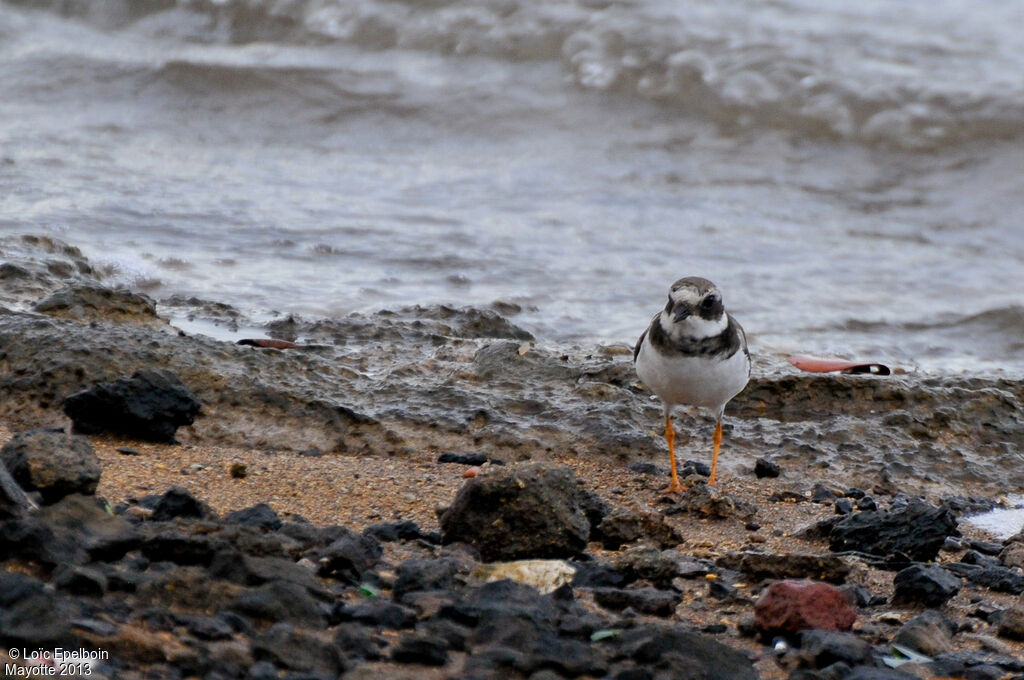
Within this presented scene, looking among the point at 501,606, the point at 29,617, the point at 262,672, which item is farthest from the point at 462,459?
the point at 29,617

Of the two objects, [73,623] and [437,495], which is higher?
[73,623]

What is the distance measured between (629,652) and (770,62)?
9.29 meters

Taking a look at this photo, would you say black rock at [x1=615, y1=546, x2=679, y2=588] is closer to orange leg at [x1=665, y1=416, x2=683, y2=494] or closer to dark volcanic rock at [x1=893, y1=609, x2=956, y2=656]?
dark volcanic rock at [x1=893, y1=609, x2=956, y2=656]

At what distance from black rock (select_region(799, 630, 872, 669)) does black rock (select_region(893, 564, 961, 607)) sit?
0.50 m

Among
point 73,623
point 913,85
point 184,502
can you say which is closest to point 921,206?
point 913,85

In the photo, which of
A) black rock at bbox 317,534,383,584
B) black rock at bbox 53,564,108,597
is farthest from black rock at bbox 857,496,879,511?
black rock at bbox 53,564,108,597

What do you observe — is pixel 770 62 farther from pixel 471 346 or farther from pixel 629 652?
pixel 629 652

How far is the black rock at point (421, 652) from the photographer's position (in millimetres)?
2586

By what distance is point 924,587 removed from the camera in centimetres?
335

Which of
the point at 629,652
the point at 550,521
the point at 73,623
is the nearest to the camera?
the point at 73,623

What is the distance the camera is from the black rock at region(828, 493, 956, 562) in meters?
3.72

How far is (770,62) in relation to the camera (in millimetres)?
11133

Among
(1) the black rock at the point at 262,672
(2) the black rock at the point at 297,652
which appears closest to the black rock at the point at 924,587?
(2) the black rock at the point at 297,652

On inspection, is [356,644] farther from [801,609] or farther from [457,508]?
[801,609]
